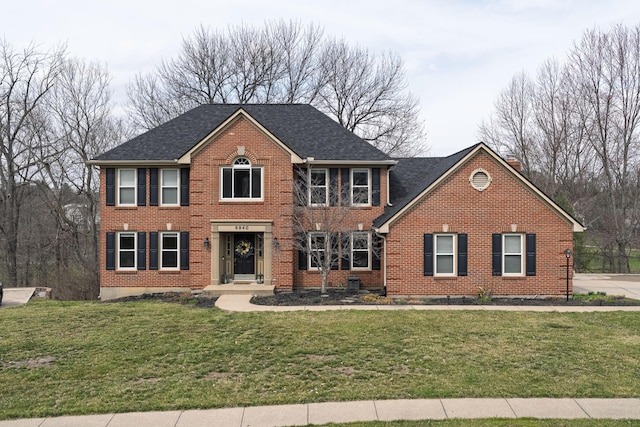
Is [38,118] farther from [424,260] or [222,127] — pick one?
[424,260]

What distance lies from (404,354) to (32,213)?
34184 mm

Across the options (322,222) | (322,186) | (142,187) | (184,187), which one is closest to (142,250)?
(142,187)

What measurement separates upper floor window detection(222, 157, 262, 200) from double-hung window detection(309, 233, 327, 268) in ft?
9.08

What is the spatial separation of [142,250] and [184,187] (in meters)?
3.18

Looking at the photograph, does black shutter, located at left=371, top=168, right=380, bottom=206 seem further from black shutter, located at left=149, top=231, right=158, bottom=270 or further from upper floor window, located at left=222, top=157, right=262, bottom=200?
black shutter, located at left=149, top=231, right=158, bottom=270

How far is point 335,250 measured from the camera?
1991 centimetres

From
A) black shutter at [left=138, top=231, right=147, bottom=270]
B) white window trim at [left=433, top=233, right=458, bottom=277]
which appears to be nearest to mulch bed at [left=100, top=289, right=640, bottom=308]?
white window trim at [left=433, top=233, right=458, bottom=277]

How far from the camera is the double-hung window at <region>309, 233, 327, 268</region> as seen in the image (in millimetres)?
19266

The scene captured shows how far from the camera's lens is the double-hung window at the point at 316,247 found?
19.3 m

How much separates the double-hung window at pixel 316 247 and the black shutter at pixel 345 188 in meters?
1.69

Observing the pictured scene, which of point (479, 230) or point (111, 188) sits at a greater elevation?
point (111, 188)

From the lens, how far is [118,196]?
66.1 ft

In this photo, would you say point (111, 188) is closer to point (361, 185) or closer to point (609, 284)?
point (361, 185)

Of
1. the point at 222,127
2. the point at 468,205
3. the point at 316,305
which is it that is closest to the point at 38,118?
the point at 222,127
